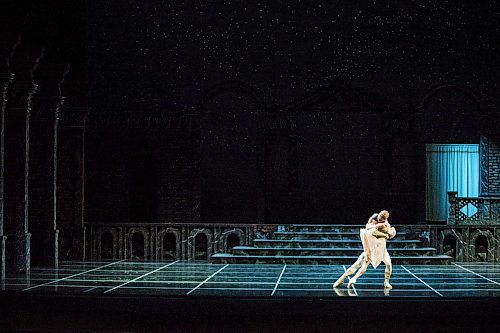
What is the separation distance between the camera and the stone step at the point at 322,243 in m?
16.6

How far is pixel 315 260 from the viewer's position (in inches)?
623

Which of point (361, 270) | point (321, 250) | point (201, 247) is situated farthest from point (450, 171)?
point (361, 270)

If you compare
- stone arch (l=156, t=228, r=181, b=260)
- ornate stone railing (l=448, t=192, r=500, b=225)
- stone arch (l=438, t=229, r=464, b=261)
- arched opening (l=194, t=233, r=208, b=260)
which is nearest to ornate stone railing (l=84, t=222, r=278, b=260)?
stone arch (l=156, t=228, r=181, b=260)

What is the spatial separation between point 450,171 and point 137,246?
8857 mm

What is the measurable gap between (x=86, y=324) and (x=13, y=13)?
539cm

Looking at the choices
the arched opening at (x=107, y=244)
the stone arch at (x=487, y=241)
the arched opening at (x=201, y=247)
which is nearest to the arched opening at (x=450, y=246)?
the stone arch at (x=487, y=241)

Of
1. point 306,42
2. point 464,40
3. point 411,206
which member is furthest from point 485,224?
point 306,42

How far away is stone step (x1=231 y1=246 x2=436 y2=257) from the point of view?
16094 millimetres

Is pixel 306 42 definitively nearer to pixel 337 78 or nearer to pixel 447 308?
pixel 337 78

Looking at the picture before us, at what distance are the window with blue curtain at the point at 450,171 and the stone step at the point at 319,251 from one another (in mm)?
5832

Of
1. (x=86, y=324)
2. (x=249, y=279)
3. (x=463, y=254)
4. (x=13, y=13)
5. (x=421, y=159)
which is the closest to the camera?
(x=86, y=324)

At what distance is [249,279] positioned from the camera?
1312cm

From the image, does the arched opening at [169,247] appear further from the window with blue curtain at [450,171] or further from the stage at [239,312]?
the stage at [239,312]

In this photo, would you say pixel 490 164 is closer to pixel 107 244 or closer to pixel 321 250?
pixel 321 250
